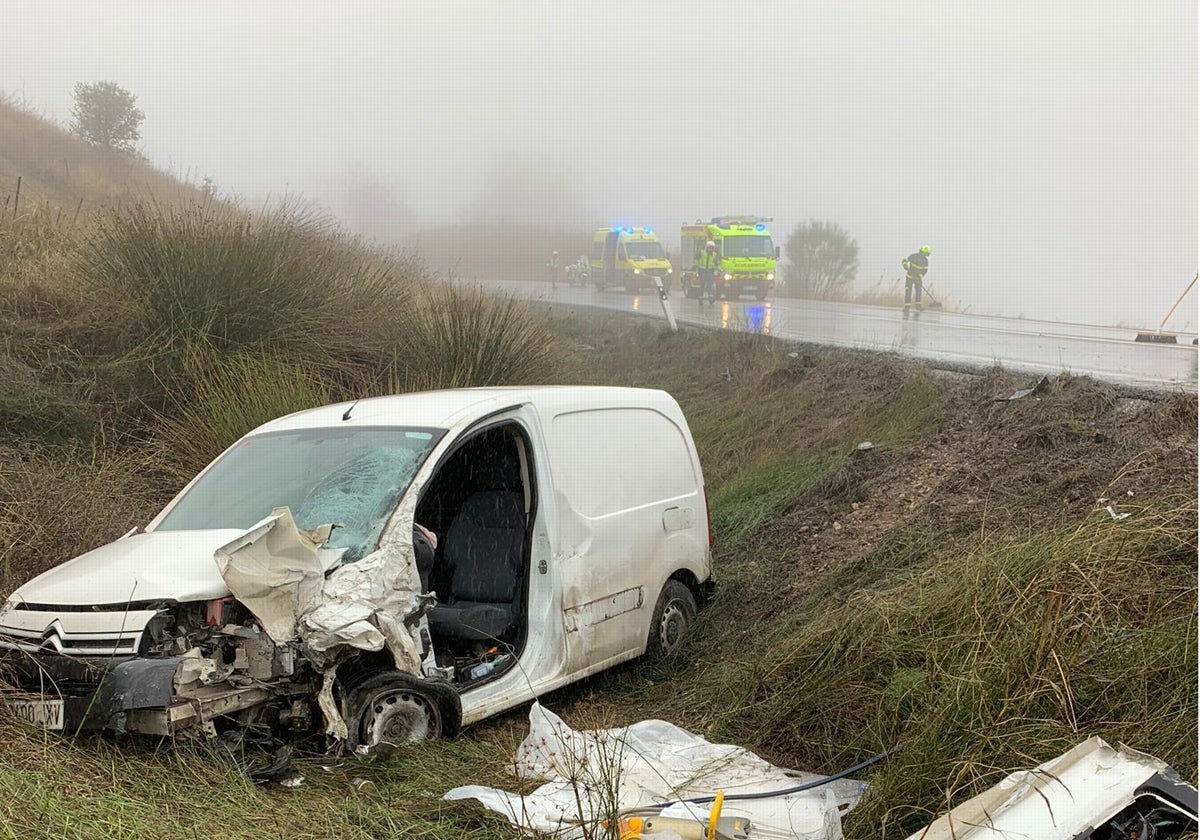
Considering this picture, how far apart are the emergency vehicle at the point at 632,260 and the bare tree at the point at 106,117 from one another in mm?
17039

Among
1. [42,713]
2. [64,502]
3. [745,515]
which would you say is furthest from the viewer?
[745,515]

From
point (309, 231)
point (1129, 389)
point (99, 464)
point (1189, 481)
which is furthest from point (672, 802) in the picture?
point (309, 231)

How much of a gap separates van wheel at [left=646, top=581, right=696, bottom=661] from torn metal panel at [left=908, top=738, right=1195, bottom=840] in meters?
3.11

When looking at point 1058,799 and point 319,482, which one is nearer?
point 1058,799

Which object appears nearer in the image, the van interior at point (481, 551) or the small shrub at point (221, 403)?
Result: the van interior at point (481, 551)

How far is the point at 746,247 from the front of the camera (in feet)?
112

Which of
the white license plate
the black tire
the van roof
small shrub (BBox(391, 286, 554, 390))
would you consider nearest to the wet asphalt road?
small shrub (BBox(391, 286, 554, 390))

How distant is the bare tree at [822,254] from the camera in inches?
2003

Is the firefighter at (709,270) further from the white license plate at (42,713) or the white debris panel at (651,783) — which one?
the white license plate at (42,713)

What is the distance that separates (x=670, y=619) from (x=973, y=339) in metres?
13.5

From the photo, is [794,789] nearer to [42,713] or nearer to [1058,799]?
[1058,799]

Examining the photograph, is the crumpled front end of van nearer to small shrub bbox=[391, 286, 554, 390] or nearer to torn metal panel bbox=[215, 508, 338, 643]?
torn metal panel bbox=[215, 508, 338, 643]

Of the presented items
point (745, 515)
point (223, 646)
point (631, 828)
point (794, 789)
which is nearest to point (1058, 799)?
point (794, 789)

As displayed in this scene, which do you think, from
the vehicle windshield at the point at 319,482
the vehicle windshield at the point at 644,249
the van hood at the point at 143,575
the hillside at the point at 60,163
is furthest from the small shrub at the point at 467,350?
the vehicle windshield at the point at 644,249
